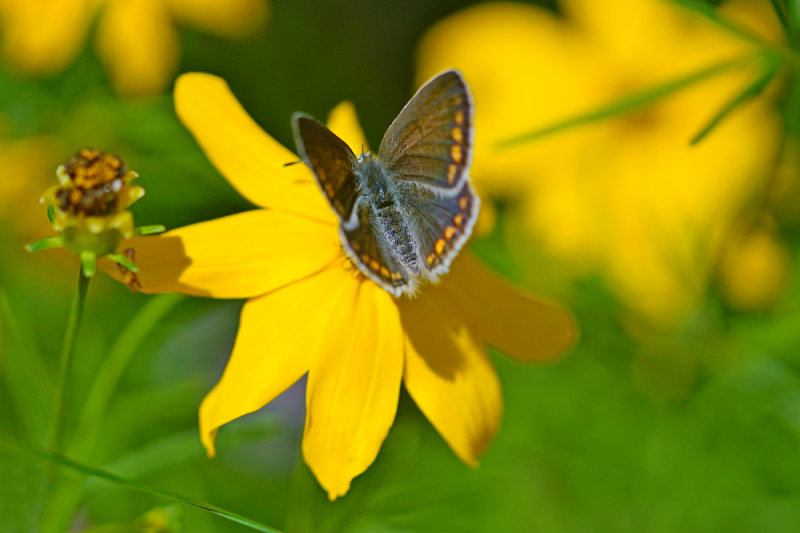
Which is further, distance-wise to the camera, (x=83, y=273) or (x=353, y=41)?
(x=353, y=41)

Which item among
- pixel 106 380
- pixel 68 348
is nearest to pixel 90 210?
pixel 68 348

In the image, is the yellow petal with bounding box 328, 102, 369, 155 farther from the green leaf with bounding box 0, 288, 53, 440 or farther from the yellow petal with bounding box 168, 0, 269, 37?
the yellow petal with bounding box 168, 0, 269, 37

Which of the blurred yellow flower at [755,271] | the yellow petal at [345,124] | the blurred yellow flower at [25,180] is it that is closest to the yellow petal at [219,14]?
the blurred yellow flower at [25,180]

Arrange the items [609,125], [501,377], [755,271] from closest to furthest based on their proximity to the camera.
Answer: [755,271] < [501,377] < [609,125]

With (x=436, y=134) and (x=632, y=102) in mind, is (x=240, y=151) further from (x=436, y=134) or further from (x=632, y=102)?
(x=632, y=102)

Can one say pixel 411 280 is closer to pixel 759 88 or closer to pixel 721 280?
pixel 759 88

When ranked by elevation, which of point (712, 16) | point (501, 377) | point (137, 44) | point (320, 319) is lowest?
point (501, 377)

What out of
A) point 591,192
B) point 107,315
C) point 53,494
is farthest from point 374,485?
point 591,192
